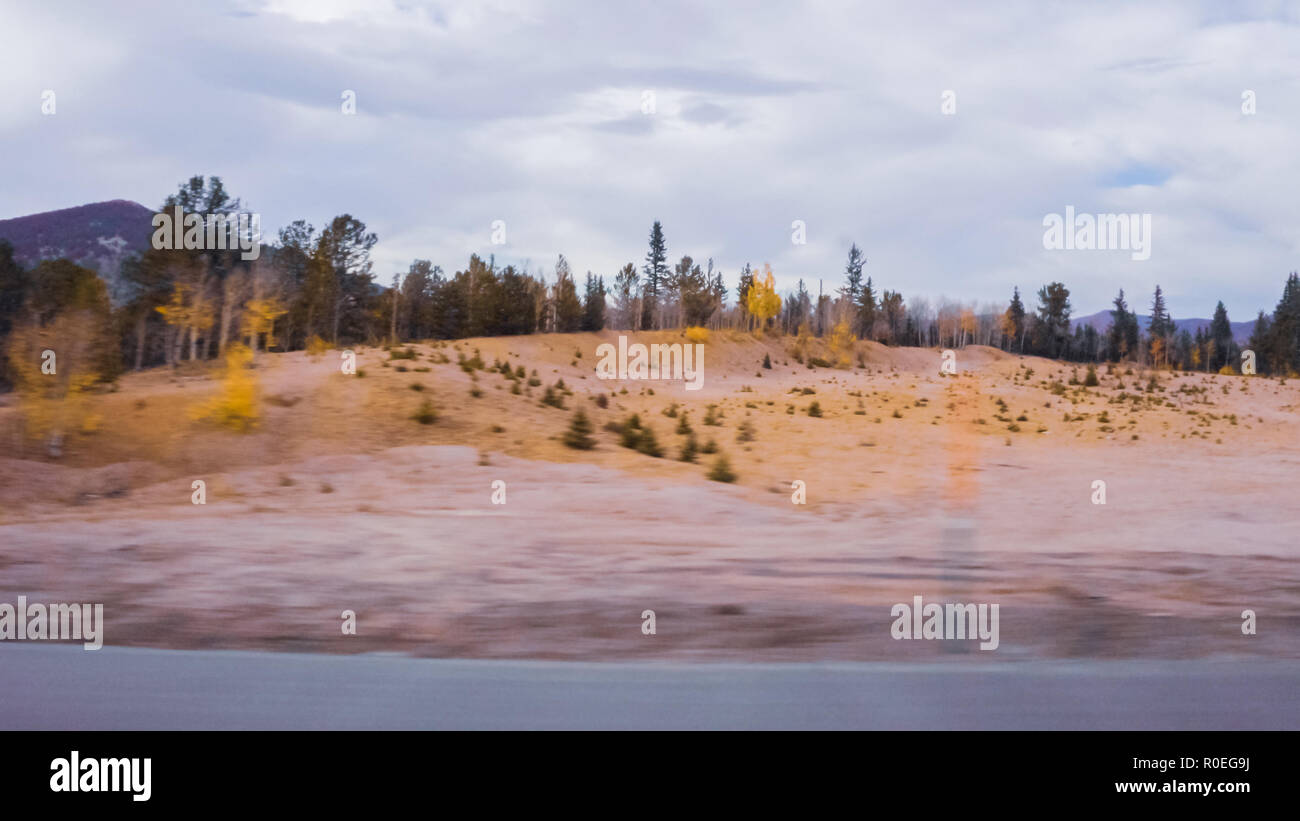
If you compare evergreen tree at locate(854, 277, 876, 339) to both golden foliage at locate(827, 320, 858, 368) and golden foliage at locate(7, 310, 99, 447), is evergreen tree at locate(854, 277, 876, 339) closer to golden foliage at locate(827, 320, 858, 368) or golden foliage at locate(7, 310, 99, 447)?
golden foliage at locate(827, 320, 858, 368)

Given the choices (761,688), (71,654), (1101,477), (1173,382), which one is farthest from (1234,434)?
(71,654)

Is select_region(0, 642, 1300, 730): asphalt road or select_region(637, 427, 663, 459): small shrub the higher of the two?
select_region(637, 427, 663, 459): small shrub

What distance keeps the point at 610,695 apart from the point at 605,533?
5.66m

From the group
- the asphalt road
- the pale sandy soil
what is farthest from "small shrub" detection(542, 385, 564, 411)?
the asphalt road

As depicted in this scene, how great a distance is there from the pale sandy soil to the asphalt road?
0.74 metres

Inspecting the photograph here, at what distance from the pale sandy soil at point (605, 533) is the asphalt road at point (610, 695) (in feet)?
2.44

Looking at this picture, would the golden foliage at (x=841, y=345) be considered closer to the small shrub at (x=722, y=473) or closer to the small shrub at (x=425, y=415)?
the small shrub at (x=425, y=415)

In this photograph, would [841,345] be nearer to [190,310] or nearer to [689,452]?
[689,452]

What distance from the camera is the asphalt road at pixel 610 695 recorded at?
13.8ft

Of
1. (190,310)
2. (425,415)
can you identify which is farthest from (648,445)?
(190,310)

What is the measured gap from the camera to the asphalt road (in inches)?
166

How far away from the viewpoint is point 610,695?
4.45 meters

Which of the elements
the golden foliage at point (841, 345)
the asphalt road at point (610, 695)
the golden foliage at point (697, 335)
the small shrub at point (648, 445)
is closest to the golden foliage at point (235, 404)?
the small shrub at point (648, 445)

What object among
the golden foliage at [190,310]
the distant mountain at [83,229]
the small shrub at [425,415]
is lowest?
the small shrub at [425,415]
